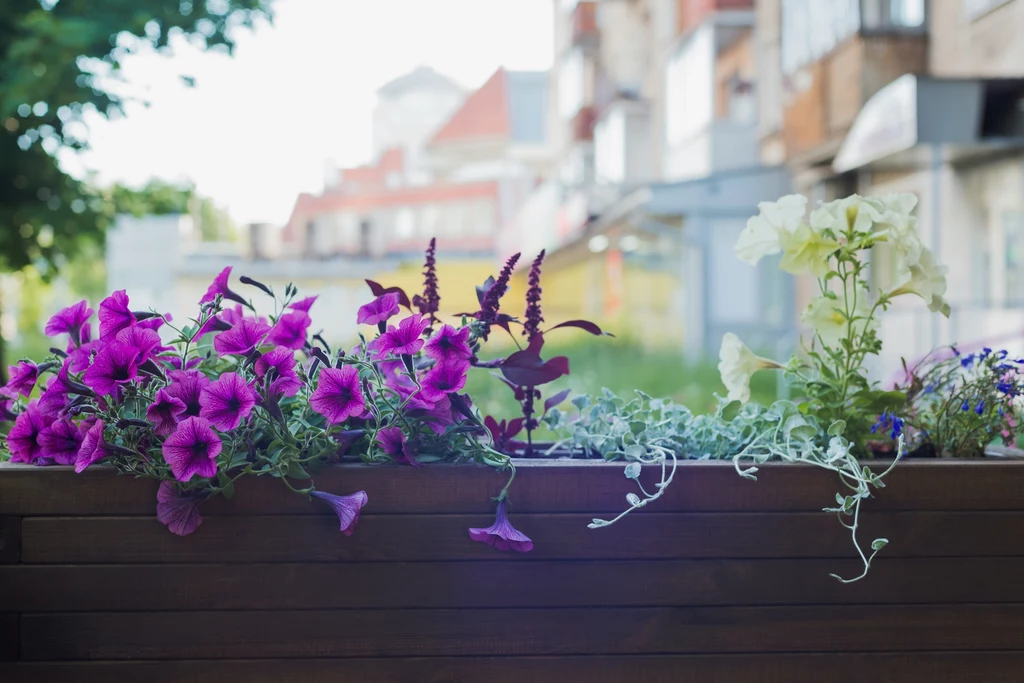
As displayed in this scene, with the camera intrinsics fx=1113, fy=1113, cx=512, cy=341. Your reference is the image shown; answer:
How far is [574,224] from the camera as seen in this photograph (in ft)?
71.1

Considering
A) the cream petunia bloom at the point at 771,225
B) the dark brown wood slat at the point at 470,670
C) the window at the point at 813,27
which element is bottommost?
the dark brown wood slat at the point at 470,670

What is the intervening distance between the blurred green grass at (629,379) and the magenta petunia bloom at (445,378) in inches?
211

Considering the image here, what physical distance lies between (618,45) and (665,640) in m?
24.2

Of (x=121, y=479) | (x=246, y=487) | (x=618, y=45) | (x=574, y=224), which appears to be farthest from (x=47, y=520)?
(x=618, y=45)

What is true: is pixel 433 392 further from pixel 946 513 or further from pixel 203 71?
pixel 203 71

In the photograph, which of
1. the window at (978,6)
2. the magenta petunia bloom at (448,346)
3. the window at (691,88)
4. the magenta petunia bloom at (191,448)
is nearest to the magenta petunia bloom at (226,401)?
the magenta petunia bloom at (191,448)

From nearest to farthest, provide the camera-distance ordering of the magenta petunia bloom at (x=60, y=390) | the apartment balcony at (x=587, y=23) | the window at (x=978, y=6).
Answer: the magenta petunia bloom at (x=60, y=390)
the window at (x=978, y=6)
the apartment balcony at (x=587, y=23)

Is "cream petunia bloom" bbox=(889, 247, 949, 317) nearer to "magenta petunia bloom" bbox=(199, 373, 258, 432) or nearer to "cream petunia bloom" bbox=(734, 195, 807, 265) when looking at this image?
"cream petunia bloom" bbox=(734, 195, 807, 265)

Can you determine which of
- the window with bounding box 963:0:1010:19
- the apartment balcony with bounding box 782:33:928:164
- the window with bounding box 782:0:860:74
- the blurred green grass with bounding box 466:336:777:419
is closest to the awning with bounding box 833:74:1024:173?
the window with bounding box 963:0:1010:19

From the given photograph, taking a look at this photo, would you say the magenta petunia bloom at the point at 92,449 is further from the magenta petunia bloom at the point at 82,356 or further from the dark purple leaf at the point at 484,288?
the dark purple leaf at the point at 484,288

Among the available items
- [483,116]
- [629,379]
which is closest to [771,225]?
[629,379]

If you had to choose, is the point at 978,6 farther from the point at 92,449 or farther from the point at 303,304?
the point at 92,449

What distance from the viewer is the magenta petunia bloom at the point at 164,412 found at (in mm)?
1451

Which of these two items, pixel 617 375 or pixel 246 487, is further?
pixel 617 375
